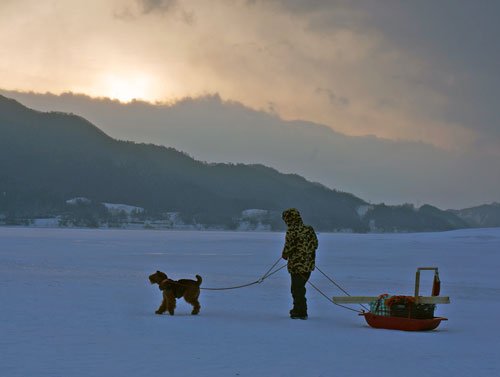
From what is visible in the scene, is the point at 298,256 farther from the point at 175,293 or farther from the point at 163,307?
the point at 163,307

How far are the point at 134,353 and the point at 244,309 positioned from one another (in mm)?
6099

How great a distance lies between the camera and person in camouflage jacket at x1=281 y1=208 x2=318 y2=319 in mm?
13914

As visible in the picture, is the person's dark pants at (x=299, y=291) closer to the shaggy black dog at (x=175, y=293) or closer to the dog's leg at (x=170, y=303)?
the shaggy black dog at (x=175, y=293)

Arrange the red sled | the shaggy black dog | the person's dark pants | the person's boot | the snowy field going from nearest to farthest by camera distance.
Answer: the snowy field → the red sled → the person's dark pants → the person's boot → the shaggy black dog

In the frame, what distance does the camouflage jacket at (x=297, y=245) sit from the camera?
14.0m

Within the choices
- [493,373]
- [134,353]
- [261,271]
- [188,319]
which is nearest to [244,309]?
[188,319]

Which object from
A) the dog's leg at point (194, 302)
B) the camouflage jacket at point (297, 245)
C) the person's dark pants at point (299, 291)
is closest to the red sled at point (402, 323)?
the person's dark pants at point (299, 291)

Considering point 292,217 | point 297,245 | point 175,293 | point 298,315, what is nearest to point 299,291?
point 298,315

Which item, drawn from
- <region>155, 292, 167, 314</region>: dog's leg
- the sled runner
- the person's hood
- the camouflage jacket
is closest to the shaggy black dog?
<region>155, 292, 167, 314</region>: dog's leg

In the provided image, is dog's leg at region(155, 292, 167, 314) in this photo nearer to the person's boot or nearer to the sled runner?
the person's boot

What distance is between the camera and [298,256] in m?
14.0

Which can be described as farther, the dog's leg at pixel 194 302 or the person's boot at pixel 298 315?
the dog's leg at pixel 194 302

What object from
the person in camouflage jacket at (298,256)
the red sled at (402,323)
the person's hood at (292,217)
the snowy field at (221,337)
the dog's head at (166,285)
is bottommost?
the snowy field at (221,337)

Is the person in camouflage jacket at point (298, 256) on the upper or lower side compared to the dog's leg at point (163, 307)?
upper
